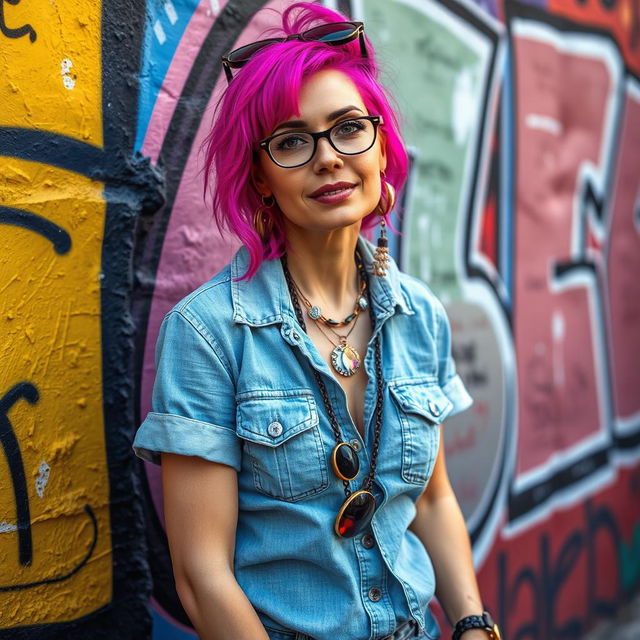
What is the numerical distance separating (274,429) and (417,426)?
36 centimetres

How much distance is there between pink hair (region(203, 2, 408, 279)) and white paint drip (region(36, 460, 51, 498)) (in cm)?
64

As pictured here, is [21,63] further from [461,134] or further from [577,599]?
[577,599]

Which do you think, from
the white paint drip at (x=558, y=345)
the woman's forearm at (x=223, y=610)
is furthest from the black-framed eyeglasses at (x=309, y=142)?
the white paint drip at (x=558, y=345)

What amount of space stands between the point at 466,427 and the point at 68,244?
183 cm

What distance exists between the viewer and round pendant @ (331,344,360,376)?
1735 millimetres

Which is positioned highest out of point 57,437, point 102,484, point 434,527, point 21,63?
point 21,63

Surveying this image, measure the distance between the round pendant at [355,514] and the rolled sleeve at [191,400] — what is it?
24 centimetres

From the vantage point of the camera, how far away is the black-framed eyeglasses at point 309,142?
165 centimetres

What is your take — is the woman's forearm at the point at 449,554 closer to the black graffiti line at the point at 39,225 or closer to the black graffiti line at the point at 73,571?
the black graffiti line at the point at 73,571

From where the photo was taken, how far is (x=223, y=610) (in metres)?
1.53

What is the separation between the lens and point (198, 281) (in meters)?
2.20

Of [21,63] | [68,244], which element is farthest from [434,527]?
[21,63]

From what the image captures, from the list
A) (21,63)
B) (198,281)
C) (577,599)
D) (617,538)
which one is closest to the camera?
(21,63)

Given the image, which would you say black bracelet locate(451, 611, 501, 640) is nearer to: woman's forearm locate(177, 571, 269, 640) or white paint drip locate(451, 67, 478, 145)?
woman's forearm locate(177, 571, 269, 640)
